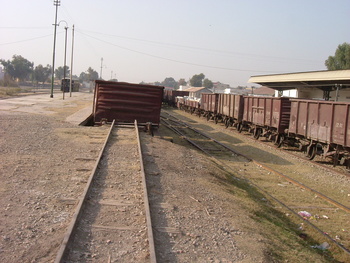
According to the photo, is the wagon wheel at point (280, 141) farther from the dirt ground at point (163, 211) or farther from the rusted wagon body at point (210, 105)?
the rusted wagon body at point (210, 105)

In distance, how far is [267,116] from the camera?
1927cm

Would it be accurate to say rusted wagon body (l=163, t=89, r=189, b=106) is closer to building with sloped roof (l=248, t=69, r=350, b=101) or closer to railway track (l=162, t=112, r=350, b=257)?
building with sloped roof (l=248, t=69, r=350, b=101)

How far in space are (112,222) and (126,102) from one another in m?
11.5

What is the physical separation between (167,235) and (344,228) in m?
4.23

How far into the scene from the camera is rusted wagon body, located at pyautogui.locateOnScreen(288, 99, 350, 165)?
12.7m

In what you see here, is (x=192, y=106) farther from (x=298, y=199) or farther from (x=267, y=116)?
(x=298, y=199)

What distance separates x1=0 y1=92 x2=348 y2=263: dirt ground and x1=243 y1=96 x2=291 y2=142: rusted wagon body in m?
8.15

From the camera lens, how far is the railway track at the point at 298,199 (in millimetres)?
7148

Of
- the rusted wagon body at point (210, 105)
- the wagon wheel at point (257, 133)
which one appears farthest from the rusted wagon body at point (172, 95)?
the wagon wheel at point (257, 133)

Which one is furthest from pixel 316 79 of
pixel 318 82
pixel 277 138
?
pixel 277 138

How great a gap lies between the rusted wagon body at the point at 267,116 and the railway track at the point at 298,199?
417 cm

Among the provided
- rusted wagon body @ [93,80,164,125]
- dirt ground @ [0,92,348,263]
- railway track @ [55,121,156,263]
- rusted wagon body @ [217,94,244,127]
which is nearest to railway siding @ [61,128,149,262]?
railway track @ [55,121,156,263]

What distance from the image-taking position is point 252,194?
9.42 m

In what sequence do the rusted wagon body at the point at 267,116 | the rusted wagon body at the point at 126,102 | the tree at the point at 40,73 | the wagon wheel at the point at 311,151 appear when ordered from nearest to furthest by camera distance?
1. the wagon wheel at the point at 311,151
2. the rusted wagon body at the point at 126,102
3. the rusted wagon body at the point at 267,116
4. the tree at the point at 40,73
